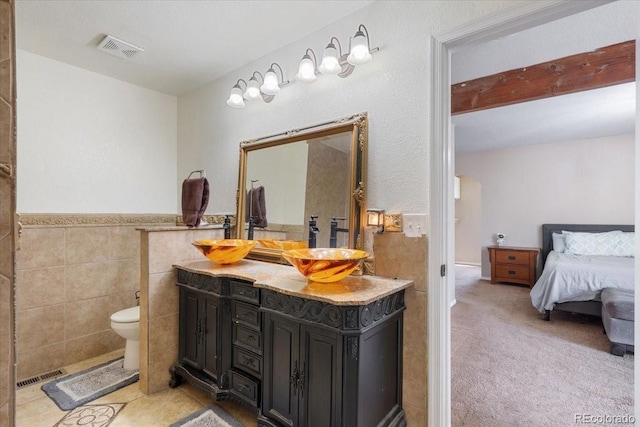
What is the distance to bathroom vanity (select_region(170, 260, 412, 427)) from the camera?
1.34 meters

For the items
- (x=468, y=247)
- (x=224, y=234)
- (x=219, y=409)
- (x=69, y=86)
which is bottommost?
(x=219, y=409)

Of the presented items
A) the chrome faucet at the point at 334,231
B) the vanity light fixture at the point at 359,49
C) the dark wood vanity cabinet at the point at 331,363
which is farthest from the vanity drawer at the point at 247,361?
the vanity light fixture at the point at 359,49

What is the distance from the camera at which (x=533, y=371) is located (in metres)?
2.41

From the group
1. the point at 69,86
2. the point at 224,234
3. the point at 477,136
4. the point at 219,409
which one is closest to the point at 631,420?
the point at 219,409

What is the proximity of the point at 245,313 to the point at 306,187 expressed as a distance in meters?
0.97

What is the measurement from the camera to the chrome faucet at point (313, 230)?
212 cm

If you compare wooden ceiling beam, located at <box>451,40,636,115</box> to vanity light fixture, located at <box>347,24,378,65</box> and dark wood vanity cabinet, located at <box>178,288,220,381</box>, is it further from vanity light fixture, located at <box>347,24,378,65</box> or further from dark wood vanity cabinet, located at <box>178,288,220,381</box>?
dark wood vanity cabinet, located at <box>178,288,220,381</box>

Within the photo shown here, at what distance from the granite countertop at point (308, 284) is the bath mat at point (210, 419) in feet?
2.85

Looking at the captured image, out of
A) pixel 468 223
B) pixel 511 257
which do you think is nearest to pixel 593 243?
pixel 511 257

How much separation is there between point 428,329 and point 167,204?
283 centimetres

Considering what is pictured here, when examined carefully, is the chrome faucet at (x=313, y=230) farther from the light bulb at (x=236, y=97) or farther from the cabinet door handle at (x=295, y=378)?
the light bulb at (x=236, y=97)

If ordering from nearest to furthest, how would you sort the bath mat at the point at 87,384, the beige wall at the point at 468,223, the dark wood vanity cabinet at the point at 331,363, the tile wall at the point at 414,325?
the dark wood vanity cabinet at the point at 331,363
the tile wall at the point at 414,325
the bath mat at the point at 87,384
the beige wall at the point at 468,223

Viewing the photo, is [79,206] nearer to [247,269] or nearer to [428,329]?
[247,269]

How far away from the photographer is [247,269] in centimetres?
204
